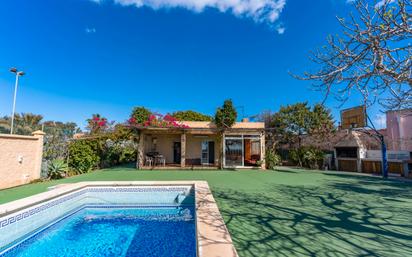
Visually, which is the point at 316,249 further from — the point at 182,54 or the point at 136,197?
the point at 182,54

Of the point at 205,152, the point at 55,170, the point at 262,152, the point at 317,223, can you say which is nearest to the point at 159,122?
the point at 205,152

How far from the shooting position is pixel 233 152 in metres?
16.5

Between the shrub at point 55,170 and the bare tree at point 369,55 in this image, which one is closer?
the bare tree at point 369,55

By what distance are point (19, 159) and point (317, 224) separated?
445 inches

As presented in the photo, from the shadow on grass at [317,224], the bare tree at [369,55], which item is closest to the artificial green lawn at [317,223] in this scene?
the shadow on grass at [317,224]

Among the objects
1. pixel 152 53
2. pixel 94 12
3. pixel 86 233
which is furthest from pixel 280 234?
pixel 152 53

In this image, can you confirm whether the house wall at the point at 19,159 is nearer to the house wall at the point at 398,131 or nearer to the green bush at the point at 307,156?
the green bush at the point at 307,156

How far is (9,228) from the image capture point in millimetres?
4691

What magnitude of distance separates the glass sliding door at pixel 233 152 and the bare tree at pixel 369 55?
1291cm

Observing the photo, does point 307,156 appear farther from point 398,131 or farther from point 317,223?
point 317,223

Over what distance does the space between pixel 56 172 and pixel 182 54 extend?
16.0m

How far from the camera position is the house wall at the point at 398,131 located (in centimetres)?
1661

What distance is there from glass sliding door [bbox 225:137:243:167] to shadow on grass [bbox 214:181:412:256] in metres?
9.58

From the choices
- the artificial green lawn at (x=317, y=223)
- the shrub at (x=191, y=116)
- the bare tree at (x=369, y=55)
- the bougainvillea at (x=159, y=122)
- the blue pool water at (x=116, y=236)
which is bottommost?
the blue pool water at (x=116, y=236)
